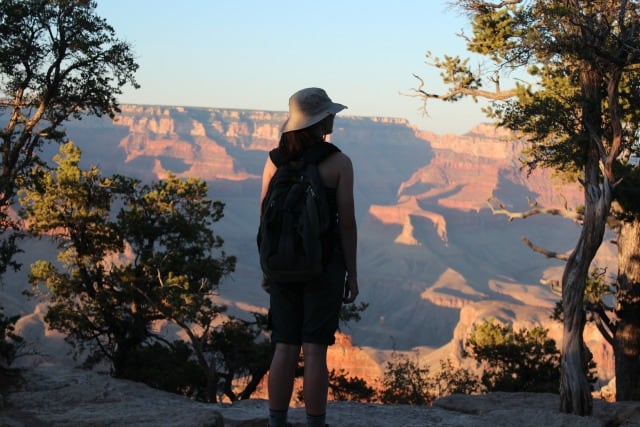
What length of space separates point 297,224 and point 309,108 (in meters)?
0.78

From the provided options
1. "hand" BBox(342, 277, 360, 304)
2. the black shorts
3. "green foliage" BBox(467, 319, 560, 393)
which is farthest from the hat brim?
"green foliage" BBox(467, 319, 560, 393)

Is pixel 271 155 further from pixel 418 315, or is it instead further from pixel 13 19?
pixel 418 315

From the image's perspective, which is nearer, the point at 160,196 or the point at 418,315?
the point at 160,196

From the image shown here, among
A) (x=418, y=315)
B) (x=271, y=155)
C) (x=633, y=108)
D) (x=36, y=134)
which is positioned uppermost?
(x=633, y=108)

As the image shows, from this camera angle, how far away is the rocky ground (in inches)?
264

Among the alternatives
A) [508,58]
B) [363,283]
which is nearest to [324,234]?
[508,58]

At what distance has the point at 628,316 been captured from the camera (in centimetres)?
1416

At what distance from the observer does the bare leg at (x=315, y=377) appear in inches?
189

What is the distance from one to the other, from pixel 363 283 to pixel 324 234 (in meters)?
162

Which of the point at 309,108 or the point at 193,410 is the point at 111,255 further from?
the point at 309,108

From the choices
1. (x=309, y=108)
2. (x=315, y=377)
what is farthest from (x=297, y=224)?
(x=315, y=377)

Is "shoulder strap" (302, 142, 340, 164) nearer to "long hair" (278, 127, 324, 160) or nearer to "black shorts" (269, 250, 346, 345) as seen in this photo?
"long hair" (278, 127, 324, 160)

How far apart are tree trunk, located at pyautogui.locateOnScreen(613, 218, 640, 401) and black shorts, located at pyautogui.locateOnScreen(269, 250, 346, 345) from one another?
1035 centimetres

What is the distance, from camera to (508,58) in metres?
10.9
